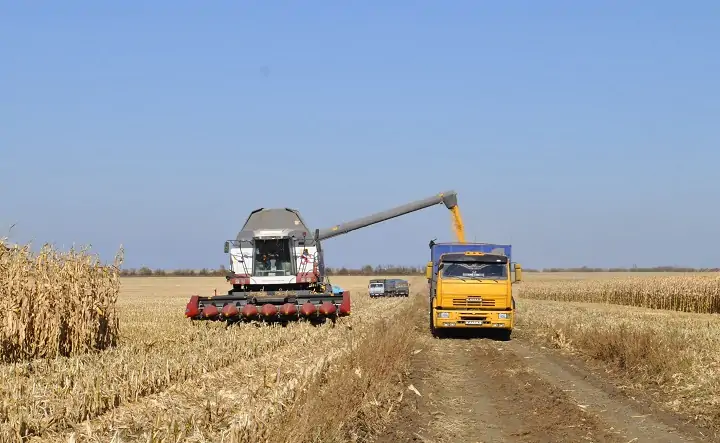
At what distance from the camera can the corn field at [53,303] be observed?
14000mm

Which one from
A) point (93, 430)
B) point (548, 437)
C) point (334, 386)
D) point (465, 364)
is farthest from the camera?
point (465, 364)

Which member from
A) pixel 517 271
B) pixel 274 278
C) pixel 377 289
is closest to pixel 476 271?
pixel 517 271

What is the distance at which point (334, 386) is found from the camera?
10078 mm

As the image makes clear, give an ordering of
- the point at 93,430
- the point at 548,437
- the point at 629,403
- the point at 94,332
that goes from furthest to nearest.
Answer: the point at 94,332 < the point at 629,403 < the point at 548,437 < the point at 93,430

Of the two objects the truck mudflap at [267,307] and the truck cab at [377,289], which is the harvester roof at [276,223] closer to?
the truck mudflap at [267,307]

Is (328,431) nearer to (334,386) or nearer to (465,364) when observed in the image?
(334,386)

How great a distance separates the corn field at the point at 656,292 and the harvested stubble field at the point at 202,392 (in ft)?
89.5

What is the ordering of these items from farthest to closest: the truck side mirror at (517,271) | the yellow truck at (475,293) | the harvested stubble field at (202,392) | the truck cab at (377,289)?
the truck cab at (377,289) → the truck side mirror at (517,271) → the yellow truck at (475,293) → the harvested stubble field at (202,392)

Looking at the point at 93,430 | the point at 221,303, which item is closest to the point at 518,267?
the point at 221,303

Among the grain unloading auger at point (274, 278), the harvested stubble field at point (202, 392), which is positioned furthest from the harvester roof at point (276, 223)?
the harvested stubble field at point (202, 392)

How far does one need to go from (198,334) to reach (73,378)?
8.12m

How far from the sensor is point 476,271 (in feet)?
74.1

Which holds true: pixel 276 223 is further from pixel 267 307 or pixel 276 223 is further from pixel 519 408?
pixel 519 408

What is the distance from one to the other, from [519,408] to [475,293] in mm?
10921
